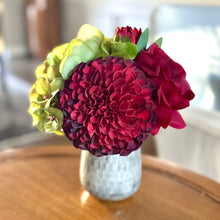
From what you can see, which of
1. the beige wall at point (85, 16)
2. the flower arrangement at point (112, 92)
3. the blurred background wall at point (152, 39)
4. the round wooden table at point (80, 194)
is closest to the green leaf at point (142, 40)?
the flower arrangement at point (112, 92)

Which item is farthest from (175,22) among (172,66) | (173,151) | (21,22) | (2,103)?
(21,22)

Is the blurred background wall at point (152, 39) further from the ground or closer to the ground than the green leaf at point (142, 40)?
closer to the ground

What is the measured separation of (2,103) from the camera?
7.10 ft

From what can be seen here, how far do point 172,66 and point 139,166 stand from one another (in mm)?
203

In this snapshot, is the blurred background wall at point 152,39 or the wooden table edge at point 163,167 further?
the blurred background wall at point 152,39

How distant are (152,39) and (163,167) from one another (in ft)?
2.37

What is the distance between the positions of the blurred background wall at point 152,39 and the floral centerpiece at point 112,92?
0.52m

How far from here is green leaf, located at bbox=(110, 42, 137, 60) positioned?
49 centimetres

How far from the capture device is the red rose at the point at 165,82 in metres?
0.48

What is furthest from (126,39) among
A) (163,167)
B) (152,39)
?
(152,39)

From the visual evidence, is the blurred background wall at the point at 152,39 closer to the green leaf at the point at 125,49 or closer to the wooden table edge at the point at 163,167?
the wooden table edge at the point at 163,167

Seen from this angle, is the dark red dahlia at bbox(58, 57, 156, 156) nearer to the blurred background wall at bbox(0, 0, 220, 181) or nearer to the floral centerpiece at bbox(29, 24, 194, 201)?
the floral centerpiece at bbox(29, 24, 194, 201)

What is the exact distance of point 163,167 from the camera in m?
0.72

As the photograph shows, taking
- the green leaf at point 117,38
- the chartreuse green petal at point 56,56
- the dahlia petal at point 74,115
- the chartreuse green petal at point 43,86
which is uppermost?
the green leaf at point 117,38
